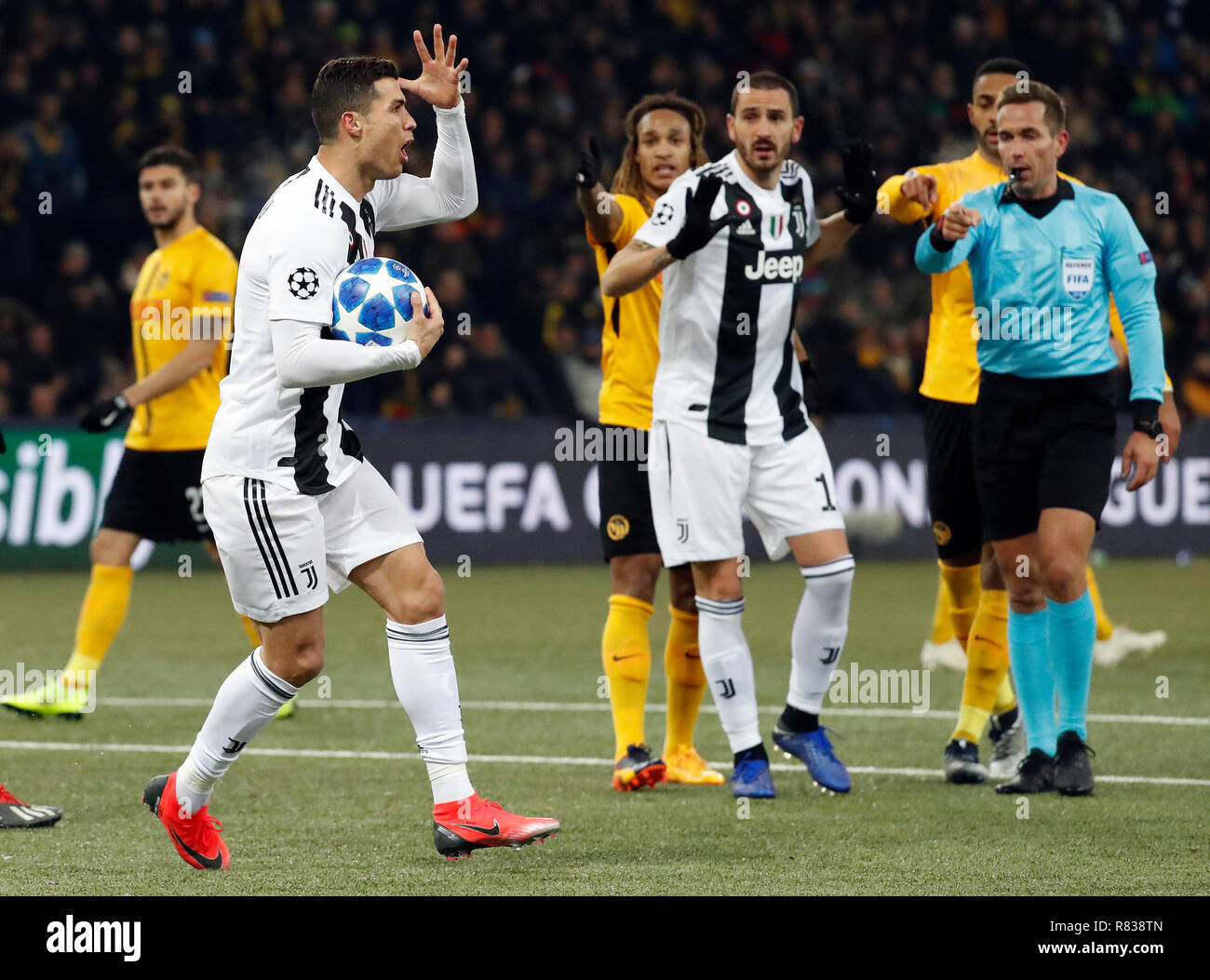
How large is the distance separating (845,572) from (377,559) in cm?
188

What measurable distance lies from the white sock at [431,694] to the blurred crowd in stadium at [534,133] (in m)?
Answer: 10.7

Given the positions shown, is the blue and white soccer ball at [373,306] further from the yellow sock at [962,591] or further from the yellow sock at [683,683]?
the yellow sock at [962,591]

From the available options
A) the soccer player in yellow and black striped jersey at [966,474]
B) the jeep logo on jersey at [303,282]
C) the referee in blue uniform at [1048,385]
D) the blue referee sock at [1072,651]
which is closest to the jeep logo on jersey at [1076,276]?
the referee in blue uniform at [1048,385]

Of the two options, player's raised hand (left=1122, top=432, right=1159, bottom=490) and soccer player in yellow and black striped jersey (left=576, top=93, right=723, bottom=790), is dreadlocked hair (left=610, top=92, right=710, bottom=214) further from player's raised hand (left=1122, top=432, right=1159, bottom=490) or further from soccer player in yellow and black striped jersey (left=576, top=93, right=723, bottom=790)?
player's raised hand (left=1122, top=432, right=1159, bottom=490)

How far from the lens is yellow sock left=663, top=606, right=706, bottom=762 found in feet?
22.2

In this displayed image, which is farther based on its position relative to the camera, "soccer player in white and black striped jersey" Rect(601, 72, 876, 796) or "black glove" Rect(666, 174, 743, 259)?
"soccer player in white and black striped jersey" Rect(601, 72, 876, 796)

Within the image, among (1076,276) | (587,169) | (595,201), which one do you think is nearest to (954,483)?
(1076,276)

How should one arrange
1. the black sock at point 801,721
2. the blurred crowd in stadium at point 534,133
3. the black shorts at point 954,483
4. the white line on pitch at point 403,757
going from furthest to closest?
the blurred crowd in stadium at point 534,133
the black shorts at point 954,483
the white line on pitch at point 403,757
the black sock at point 801,721

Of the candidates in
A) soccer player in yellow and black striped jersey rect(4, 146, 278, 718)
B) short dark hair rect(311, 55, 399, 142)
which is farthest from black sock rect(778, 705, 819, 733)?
soccer player in yellow and black striped jersey rect(4, 146, 278, 718)

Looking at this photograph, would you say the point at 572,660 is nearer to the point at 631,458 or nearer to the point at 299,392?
the point at 631,458

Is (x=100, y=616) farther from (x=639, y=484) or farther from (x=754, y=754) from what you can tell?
(x=754, y=754)

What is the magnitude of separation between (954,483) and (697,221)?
5.52ft

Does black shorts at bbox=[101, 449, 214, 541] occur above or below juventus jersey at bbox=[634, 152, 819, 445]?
below

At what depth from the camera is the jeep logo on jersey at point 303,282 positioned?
4844 mm
